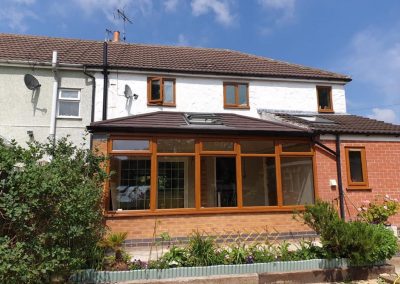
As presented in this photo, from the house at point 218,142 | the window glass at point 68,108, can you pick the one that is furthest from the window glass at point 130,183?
the window glass at point 68,108

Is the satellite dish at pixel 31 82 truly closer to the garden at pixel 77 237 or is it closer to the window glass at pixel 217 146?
the garden at pixel 77 237

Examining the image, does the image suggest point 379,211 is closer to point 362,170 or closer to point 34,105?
point 362,170

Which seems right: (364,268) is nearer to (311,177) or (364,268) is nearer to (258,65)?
(311,177)

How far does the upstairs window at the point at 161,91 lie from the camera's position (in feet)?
51.1

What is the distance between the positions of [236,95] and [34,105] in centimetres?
892

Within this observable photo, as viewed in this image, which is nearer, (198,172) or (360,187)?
(198,172)

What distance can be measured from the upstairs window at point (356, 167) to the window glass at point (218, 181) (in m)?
4.11

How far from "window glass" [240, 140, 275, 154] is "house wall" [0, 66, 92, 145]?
7.09m

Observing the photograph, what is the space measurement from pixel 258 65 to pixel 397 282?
1303 cm

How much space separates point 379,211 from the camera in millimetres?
11711

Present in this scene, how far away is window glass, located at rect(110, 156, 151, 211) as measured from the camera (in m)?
11.0

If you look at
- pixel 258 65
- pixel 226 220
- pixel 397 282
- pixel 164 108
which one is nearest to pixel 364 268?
pixel 397 282

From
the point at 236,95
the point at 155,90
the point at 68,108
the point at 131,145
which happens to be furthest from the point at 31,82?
the point at 236,95

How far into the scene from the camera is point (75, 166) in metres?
7.61
